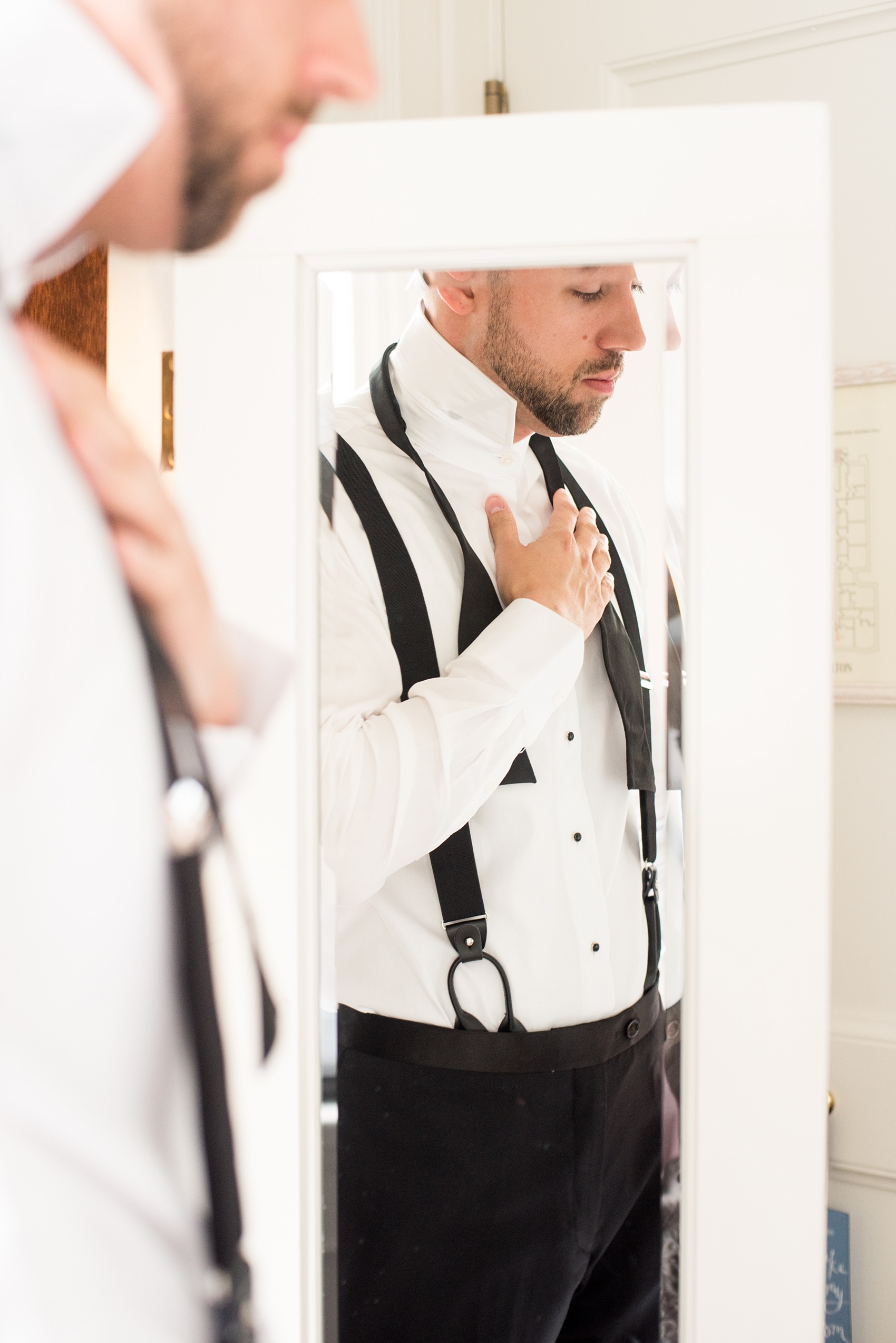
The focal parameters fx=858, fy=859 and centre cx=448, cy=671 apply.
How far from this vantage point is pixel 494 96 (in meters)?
1.30

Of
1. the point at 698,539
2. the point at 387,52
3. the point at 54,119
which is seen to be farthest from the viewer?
the point at 387,52

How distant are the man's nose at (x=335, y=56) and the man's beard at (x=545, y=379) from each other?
7.0 inches

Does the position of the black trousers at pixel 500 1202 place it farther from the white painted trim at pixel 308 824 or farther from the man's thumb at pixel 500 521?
the man's thumb at pixel 500 521

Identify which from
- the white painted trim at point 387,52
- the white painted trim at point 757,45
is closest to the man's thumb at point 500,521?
the white painted trim at point 387,52

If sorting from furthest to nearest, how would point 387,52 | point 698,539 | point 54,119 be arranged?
point 387,52 < point 698,539 < point 54,119

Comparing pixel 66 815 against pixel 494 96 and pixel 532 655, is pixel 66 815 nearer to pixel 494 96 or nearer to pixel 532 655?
pixel 532 655

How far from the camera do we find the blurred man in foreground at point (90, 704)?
1.63 feet

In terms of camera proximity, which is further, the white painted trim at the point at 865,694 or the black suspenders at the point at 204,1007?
the white painted trim at the point at 865,694

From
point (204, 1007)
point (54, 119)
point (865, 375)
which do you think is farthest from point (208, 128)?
point (865, 375)

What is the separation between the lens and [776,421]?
0.62m

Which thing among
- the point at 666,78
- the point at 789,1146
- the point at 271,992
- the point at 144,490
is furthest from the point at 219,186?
the point at 666,78

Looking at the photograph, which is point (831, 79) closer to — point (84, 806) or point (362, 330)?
point (362, 330)

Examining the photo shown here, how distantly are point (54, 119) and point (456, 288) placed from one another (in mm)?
279

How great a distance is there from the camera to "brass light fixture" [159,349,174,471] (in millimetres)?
646
